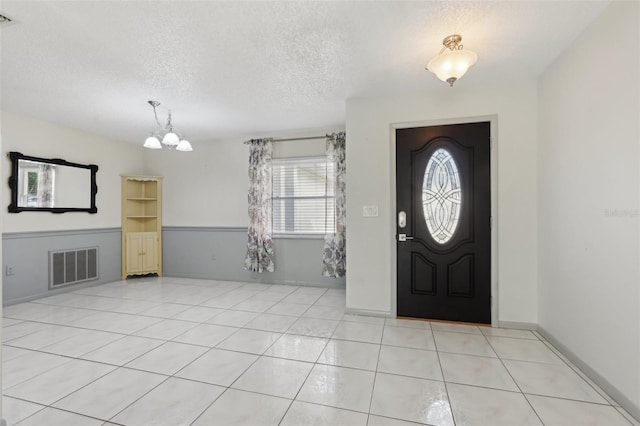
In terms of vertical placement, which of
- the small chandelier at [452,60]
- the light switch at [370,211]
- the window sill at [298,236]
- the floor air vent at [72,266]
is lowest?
the floor air vent at [72,266]

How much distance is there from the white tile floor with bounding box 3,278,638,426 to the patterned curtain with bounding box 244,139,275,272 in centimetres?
138

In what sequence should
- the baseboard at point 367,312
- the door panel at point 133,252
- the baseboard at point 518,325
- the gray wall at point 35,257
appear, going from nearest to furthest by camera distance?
the baseboard at point 518,325 < the baseboard at point 367,312 < the gray wall at point 35,257 < the door panel at point 133,252

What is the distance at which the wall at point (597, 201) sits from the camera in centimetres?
174

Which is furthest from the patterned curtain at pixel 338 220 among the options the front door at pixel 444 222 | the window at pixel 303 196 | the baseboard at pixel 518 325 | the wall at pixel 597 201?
the wall at pixel 597 201

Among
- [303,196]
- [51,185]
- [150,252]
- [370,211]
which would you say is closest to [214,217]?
[150,252]

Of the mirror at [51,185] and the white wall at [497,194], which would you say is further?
the mirror at [51,185]

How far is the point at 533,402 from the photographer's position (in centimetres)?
182

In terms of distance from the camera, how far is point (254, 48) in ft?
7.79

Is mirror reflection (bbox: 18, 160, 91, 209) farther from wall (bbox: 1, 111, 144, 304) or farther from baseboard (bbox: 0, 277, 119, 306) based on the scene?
baseboard (bbox: 0, 277, 119, 306)

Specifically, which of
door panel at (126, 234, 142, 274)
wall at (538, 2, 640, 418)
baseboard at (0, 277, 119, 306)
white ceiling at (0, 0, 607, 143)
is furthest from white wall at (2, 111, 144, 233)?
wall at (538, 2, 640, 418)

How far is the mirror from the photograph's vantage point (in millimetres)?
3889

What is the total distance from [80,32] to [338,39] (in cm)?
195

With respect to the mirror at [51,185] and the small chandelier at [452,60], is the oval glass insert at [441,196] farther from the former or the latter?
the mirror at [51,185]

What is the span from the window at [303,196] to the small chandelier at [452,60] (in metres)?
2.54
